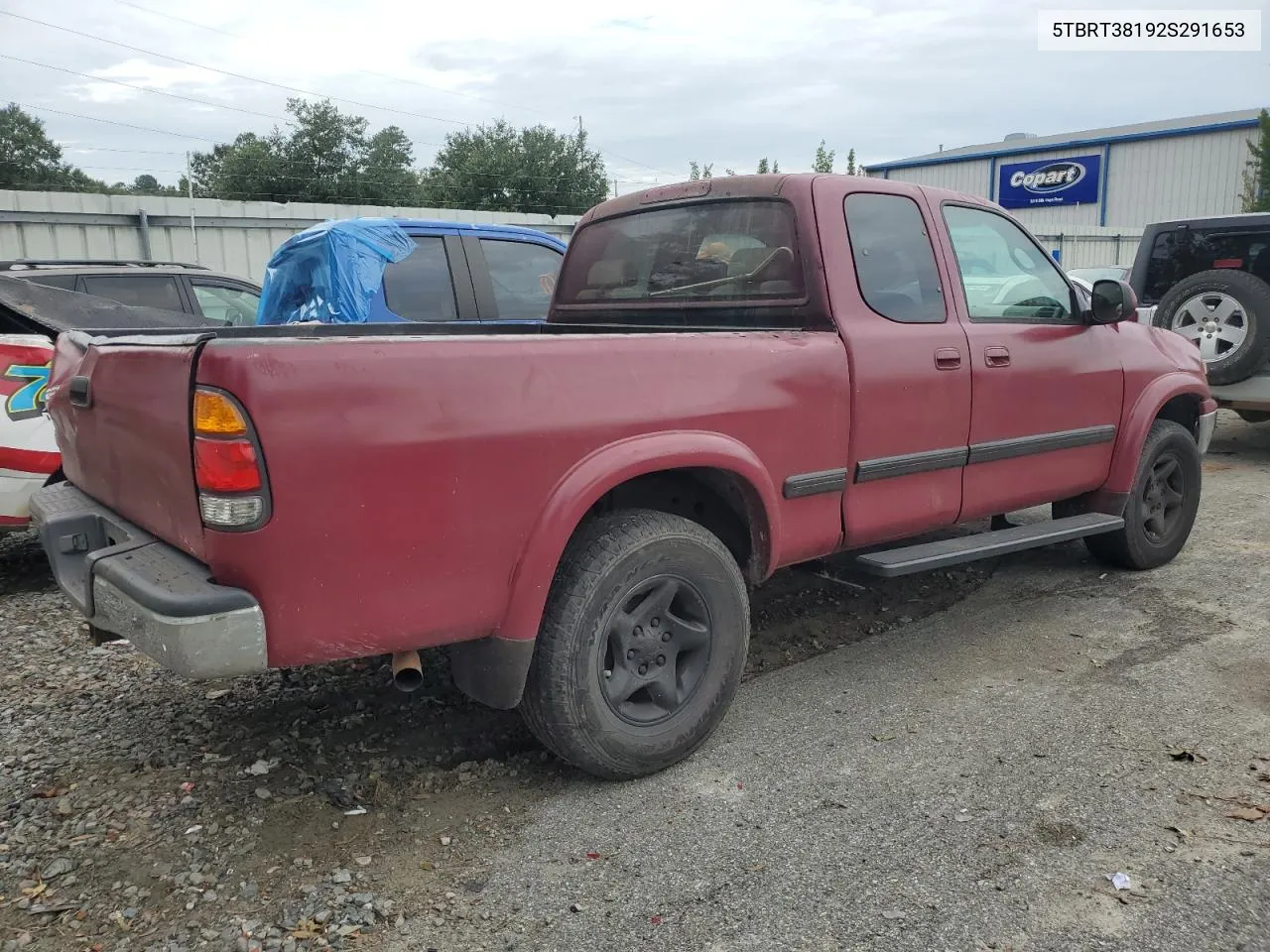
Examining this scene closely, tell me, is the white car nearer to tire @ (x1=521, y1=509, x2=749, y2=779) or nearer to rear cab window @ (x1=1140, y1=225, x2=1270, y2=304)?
tire @ (x1=521, y1=509, x2=749, y2=779)

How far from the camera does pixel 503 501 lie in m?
2.65

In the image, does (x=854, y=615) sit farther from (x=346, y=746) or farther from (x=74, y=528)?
(x=74, y=528)

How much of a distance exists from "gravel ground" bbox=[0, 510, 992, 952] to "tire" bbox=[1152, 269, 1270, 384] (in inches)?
201

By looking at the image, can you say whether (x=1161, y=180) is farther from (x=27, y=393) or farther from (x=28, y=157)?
(x=28, y=157)

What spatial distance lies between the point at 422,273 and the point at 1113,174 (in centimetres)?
3081

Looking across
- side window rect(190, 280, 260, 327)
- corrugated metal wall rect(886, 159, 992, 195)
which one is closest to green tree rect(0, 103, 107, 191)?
corrugated metal wall rect(886, 159, 992, 195)

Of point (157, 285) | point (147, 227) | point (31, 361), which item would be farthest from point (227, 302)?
point (147, 227)

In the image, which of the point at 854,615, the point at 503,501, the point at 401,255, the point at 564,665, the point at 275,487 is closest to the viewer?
the point at 275,487

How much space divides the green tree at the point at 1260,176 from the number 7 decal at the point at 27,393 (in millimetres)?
25485

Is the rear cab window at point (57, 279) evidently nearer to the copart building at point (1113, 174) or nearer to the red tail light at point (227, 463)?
the red tail light at point (227, 463)

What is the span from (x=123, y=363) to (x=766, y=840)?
2233 mm

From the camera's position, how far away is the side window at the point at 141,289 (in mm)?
6785

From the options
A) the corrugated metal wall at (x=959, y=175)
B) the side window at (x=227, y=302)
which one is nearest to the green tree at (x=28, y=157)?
the corrugated metal wall at (x=959, y=175)

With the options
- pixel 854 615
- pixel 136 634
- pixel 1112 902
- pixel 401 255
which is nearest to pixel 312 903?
pixel 136 634
